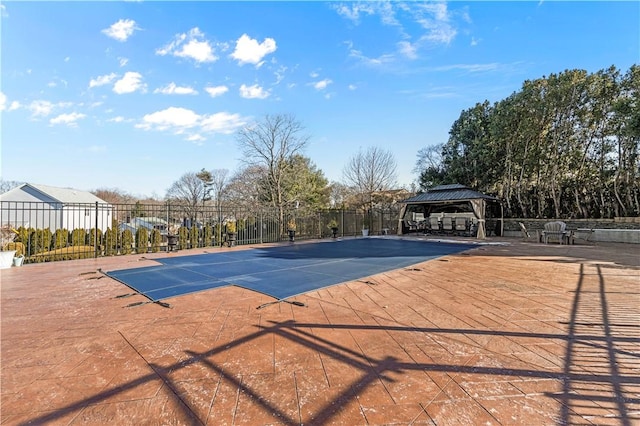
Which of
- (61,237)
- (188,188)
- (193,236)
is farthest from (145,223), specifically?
(188,188)

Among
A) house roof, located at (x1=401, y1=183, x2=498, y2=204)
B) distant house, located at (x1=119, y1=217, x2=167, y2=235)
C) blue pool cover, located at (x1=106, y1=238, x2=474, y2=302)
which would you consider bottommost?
blue pool cover, located at (x1=106, y1=238, x2=474, y2=302)

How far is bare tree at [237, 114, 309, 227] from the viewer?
15586 millimetres

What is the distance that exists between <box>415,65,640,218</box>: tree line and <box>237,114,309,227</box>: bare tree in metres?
10.2

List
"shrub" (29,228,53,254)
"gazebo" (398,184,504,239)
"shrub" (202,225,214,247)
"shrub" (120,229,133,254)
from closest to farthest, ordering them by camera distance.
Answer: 1. "shrub" (29,228,53,254)
2. "shrub" (120,229,133,254)
3. "shrub" (202,225,214,247)
4. "gazebo" (398,184,504,239)

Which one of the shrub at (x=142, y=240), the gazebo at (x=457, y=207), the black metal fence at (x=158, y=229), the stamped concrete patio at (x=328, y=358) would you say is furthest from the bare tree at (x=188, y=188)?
the stamped concrete patio at (x=328, y=358)

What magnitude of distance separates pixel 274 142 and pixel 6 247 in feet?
36.6

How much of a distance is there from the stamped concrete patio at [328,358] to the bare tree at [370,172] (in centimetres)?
1678

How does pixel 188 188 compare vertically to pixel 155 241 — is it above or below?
above

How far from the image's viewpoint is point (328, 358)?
7.33ft

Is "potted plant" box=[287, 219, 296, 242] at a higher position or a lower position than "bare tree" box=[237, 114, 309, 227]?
lower

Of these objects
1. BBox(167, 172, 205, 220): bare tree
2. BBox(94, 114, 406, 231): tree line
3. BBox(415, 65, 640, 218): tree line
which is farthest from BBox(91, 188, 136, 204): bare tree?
BBox(415, 65, 640, 218): tree line

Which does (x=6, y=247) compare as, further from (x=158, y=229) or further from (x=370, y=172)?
(x=370, y=172)

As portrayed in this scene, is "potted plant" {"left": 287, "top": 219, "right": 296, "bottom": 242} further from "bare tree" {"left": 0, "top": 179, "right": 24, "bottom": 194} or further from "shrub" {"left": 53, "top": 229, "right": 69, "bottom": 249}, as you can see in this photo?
"bare tree" {"left": 0, "top": 179, "right": 24, "bottom": 194}

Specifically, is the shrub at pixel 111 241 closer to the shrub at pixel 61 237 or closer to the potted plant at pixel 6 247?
the shrub at pixel 61 237
